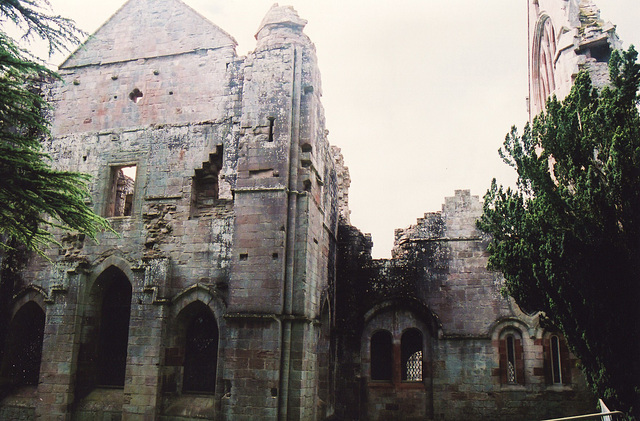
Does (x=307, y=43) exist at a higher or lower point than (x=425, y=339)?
higher

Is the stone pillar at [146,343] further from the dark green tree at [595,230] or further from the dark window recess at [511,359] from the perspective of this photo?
the dark window recess at [511,359]

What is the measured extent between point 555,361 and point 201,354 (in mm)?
7893

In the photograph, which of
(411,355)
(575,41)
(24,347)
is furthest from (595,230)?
(24,347)

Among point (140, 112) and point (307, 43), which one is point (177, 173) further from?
point (307, 43)

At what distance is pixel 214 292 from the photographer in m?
10.4

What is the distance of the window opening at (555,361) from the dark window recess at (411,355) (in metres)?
2.98

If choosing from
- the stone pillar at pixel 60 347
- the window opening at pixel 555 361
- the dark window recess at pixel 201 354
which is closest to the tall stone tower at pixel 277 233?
the dark window recess at pixel 201 354

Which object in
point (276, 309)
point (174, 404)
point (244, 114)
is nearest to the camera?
point (276, 309)

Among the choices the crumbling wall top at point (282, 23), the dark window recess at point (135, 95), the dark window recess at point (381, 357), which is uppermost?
the crumbling wall top at point (282, 23)

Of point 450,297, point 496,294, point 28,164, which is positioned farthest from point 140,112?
point 496,294

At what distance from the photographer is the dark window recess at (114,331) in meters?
11.2

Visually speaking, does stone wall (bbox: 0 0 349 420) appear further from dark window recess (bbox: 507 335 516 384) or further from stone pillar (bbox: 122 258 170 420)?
dark window recess (bbox: 507 335 516 384)

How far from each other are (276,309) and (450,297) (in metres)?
5.00

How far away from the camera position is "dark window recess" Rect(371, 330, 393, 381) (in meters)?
13.3
